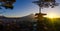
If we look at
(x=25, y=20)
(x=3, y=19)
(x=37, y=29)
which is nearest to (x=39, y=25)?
(x=37, y=29)

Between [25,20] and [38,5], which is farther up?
[38,5]

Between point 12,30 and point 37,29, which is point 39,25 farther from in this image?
point 12,30

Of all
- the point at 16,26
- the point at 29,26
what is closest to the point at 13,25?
the point at 16,26

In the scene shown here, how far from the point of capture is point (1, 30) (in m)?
5.24

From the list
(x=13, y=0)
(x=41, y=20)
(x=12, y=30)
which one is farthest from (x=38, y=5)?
(x=12, y=30)

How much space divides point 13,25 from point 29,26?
538 mm

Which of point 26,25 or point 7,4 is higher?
point 7,4

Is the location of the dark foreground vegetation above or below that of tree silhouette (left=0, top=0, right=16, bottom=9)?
below

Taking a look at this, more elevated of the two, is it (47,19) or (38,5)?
(38,5)

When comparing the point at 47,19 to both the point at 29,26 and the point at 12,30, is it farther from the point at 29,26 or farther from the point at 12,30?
the point at 12,30

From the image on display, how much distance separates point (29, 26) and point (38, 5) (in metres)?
0.74

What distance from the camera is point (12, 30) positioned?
519 cm

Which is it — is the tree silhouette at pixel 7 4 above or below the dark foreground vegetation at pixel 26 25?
above

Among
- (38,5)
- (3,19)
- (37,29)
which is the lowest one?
(37,29)
